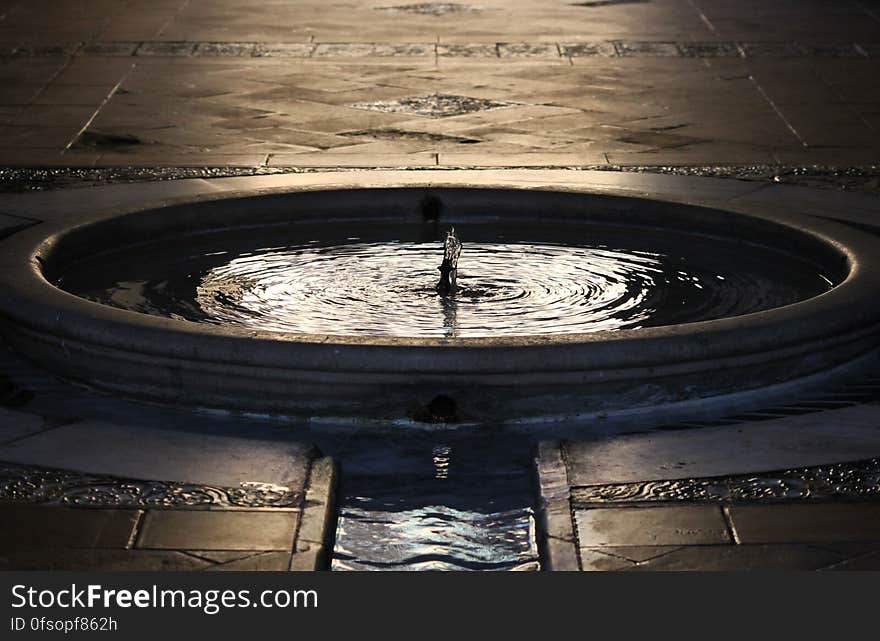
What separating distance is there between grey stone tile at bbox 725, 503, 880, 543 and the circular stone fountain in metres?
0.82

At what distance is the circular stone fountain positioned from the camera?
441cm

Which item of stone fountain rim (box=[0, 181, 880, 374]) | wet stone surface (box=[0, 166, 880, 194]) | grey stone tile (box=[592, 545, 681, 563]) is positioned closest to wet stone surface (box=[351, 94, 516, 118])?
wet stone surface (box=[0, 166, 880, 194])

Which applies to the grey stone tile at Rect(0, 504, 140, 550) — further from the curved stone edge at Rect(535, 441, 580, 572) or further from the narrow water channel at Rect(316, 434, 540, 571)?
the curved stone edge at Rect(535, 441, 580, 572)

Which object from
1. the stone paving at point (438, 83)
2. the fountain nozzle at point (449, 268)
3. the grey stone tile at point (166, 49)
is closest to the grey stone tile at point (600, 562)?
the fountain nozzle at point (449, 268)

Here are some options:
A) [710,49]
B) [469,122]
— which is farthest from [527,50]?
[469,122]

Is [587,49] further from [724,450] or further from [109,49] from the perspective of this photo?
[724,450]

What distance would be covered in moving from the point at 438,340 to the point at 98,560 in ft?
4.24

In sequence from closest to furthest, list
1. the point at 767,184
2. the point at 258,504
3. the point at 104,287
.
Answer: the point at 258,504, the point at 104,287, the point at 767,184

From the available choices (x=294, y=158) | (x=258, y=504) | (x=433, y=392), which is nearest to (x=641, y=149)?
(x=294, y=158)

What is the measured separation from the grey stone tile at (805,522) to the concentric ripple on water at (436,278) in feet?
4.93

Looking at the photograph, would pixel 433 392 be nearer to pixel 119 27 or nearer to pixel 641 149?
pixel 641 149

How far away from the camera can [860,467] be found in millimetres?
4020

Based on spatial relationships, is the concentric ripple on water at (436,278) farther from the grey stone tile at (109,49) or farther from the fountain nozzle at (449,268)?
the grey stone tile at (109,49)

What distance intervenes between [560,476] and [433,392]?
57 cm
